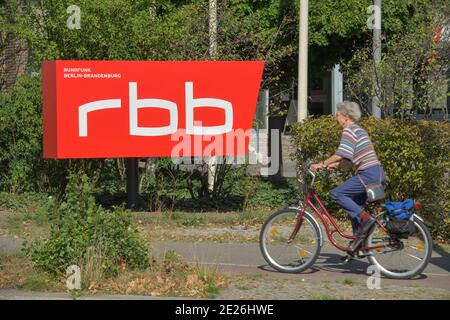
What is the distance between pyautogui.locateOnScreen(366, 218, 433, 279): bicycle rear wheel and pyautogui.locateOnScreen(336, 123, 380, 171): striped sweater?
25.3 inches

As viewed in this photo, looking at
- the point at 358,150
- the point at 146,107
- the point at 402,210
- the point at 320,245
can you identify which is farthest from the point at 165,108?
the point at 402,210

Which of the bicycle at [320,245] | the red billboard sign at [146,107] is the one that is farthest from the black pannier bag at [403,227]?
the red billboard sign at [146,107]

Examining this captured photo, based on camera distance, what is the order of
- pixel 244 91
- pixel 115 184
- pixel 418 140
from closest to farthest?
1. pixel 418 140
2. pixel 244 91
3. pixel 115 184

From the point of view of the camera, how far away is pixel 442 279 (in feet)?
26.5

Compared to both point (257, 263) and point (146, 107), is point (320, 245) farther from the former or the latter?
point (146, 107)

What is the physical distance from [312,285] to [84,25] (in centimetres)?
712

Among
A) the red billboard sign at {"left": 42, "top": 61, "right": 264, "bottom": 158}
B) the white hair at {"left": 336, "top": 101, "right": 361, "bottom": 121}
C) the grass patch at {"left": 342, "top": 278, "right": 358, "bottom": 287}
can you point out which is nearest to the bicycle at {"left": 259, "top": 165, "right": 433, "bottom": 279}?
the grass patch at {"left": 342, "top": 278, "right": 358, "bottom": 287}

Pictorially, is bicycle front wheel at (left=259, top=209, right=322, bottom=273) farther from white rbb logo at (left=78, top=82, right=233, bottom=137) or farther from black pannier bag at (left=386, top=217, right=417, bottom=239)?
white rbb logo at (left=78, top=82, right=233, bottom=137)

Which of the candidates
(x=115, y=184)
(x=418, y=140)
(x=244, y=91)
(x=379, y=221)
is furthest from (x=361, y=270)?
(x=115, y=184)

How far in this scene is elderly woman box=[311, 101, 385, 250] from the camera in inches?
317

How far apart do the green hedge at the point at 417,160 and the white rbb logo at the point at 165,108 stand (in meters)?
1.69

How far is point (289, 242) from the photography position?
8.23 m

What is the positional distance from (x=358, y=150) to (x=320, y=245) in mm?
1029

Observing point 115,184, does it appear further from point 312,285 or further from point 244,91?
point 312,285
